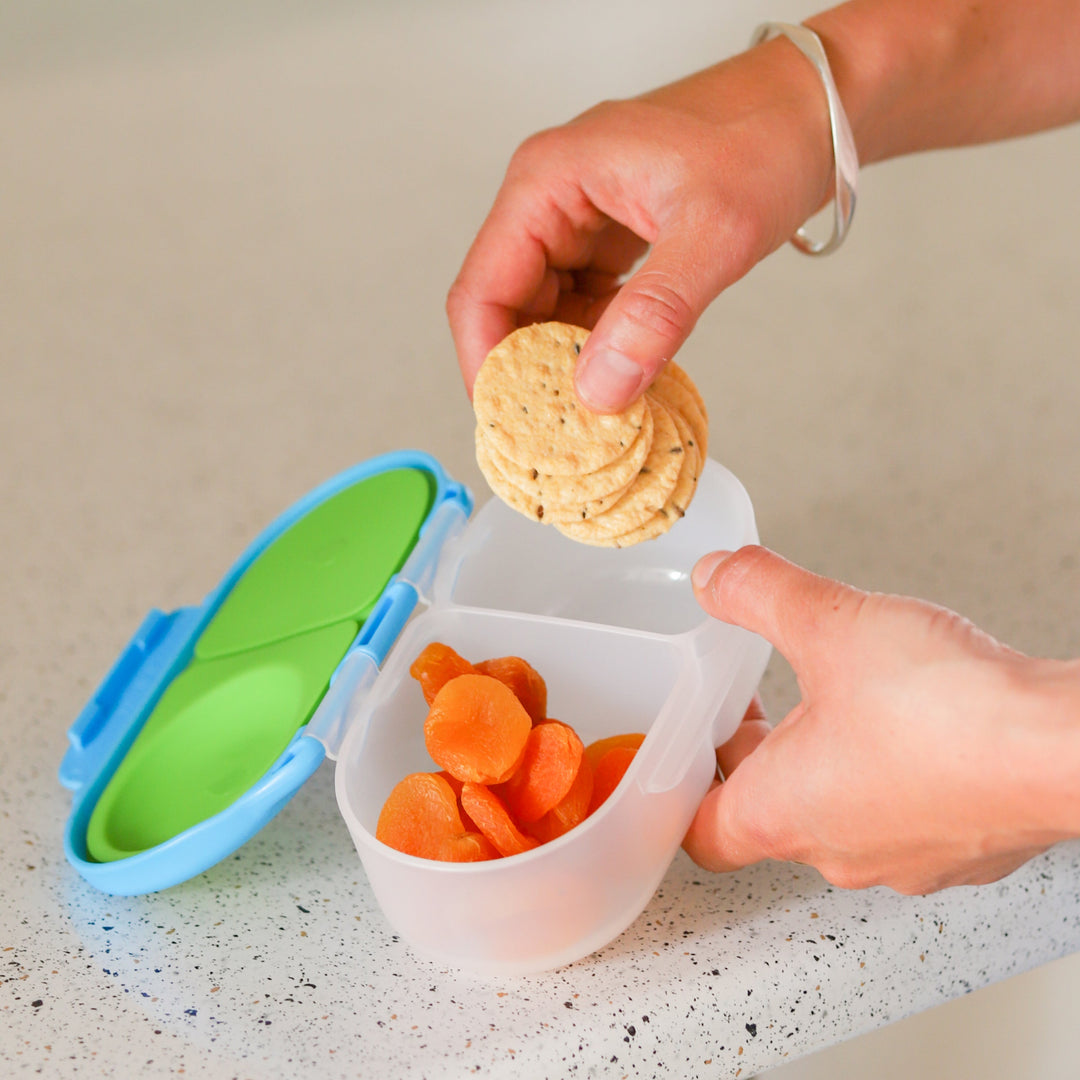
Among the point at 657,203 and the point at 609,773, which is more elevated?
the point at 657,203

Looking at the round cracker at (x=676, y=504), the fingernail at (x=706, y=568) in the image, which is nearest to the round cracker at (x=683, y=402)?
the round cracker at (x=676, y=504)

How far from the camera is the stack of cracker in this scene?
868 mm

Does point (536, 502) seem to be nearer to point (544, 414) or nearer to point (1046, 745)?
point (544, 414)

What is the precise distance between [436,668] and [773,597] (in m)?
0.25

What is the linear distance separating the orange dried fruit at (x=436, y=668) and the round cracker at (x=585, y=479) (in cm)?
13

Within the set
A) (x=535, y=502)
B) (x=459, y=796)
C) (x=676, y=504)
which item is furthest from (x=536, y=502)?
(x=459, y=796)

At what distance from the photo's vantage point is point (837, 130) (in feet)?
3.29

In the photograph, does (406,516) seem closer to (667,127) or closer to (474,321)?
(474,321)

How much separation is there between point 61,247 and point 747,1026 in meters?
1.68

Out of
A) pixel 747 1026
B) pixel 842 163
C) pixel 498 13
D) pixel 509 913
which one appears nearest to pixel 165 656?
pixel 509 913

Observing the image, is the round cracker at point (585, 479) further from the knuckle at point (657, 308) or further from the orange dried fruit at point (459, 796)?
the orange dried fruit at point (459, 796)

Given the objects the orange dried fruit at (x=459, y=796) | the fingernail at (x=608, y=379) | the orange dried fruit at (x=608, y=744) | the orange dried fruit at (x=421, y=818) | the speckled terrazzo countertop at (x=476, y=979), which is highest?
the fingernail at (x=608, y=379)

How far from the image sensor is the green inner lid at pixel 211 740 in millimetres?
884

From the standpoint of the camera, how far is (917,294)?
5.68 ft
